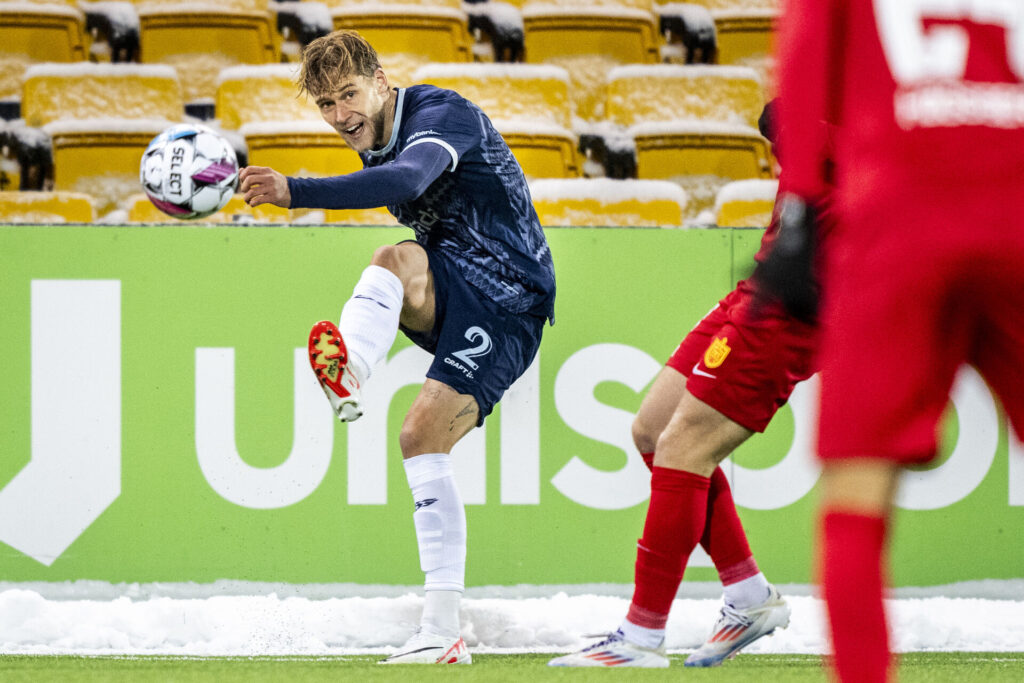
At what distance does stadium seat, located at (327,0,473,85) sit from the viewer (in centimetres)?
610

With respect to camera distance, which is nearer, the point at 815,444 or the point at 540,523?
the point at 815,444

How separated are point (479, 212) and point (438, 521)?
87 centimetres

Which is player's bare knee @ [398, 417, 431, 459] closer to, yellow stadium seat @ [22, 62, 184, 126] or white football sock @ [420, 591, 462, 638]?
white football sock @ [420, 591, 462, 638]

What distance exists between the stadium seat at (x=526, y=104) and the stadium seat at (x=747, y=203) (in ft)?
2.63

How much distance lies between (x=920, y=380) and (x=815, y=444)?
15 cm

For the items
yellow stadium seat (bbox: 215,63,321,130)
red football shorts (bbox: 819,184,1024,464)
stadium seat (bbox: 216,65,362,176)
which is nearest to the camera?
red football shorts (bbox: 819,184,1024,464)

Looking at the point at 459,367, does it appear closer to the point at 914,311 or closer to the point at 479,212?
the point at 479,212

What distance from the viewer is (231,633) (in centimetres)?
355

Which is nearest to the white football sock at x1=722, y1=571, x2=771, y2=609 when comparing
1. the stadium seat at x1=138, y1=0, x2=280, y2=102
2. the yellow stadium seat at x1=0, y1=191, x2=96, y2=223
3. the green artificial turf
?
the green artificial turf

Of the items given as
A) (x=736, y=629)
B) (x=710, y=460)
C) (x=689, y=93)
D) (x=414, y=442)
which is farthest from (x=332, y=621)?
(x=689, y=93)

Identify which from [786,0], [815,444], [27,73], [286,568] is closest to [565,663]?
[286,568]

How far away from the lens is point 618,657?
9.55ft

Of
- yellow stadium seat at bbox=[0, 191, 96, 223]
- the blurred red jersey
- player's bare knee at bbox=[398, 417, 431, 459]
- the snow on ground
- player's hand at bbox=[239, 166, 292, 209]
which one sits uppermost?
the blurred red jersey

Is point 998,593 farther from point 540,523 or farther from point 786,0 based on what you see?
point 786,0
